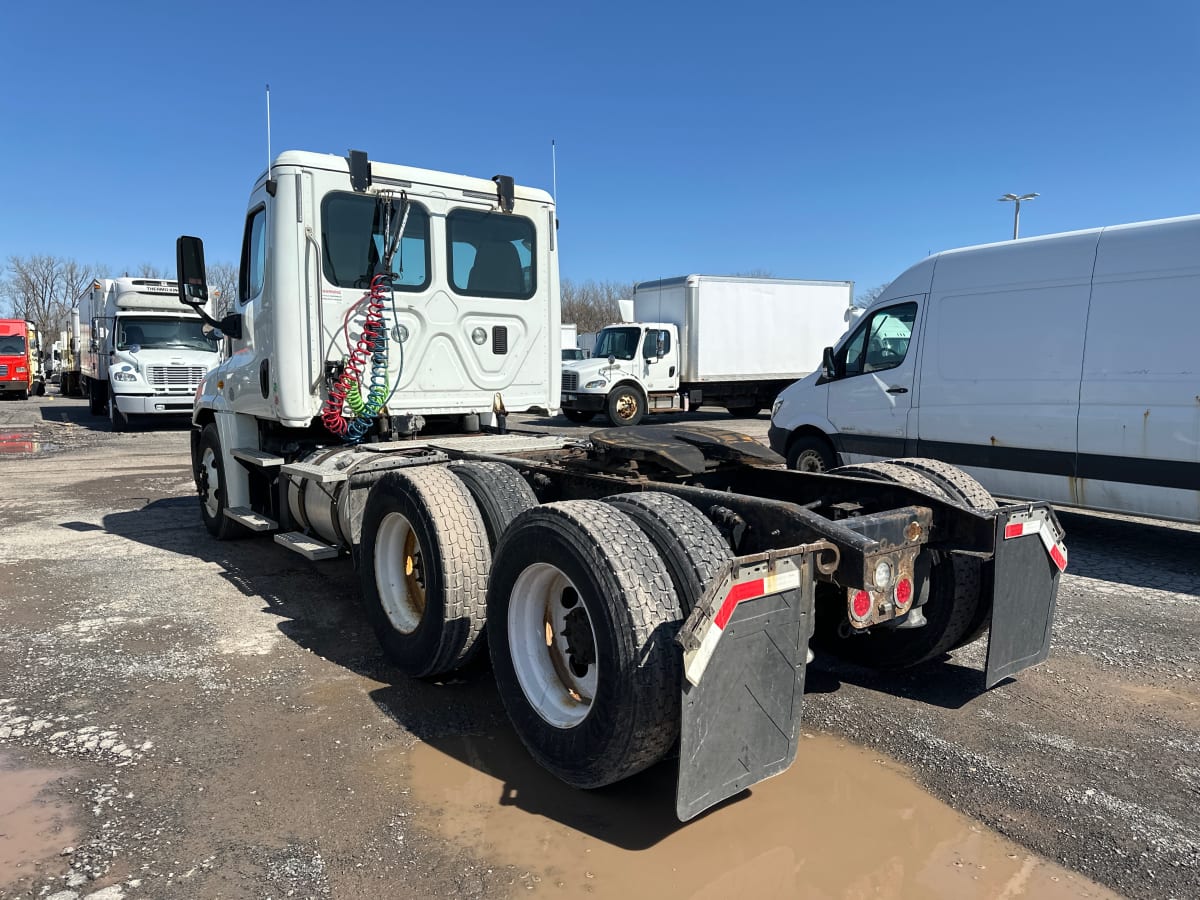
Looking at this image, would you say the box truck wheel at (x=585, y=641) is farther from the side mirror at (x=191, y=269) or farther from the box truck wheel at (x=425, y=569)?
the side mirror at (x=191, y=269)

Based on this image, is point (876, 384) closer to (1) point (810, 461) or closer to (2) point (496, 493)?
(1) point (810, 461)

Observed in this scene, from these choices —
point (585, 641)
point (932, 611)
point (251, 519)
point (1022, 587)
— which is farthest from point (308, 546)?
point (1022, 587)

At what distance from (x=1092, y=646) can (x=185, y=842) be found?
4592mm

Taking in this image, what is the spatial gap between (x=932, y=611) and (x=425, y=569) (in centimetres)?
236

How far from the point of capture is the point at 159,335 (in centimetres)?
1920

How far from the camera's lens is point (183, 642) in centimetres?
487

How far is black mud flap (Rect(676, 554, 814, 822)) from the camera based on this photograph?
258 cm

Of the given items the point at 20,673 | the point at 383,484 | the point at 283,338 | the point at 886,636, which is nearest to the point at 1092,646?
the point at 886,636

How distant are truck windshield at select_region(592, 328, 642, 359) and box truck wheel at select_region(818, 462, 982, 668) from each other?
51.7ft

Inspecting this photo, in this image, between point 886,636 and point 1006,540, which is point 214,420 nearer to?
point 886,636

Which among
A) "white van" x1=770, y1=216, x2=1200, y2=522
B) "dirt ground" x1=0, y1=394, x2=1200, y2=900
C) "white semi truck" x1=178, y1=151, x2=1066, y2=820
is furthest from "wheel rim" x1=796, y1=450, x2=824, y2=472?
"dirt ground" x1=0, y1=394, x2=1200, y2=900

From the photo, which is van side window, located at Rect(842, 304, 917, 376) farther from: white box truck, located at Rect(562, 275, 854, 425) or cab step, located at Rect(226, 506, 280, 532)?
white box truck, located at Rect(562, 275, 854, 425)

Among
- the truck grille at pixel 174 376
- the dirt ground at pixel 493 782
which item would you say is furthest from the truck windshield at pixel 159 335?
the dirt ground at pixel 493 782

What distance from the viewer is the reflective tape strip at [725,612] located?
253 centimetres
